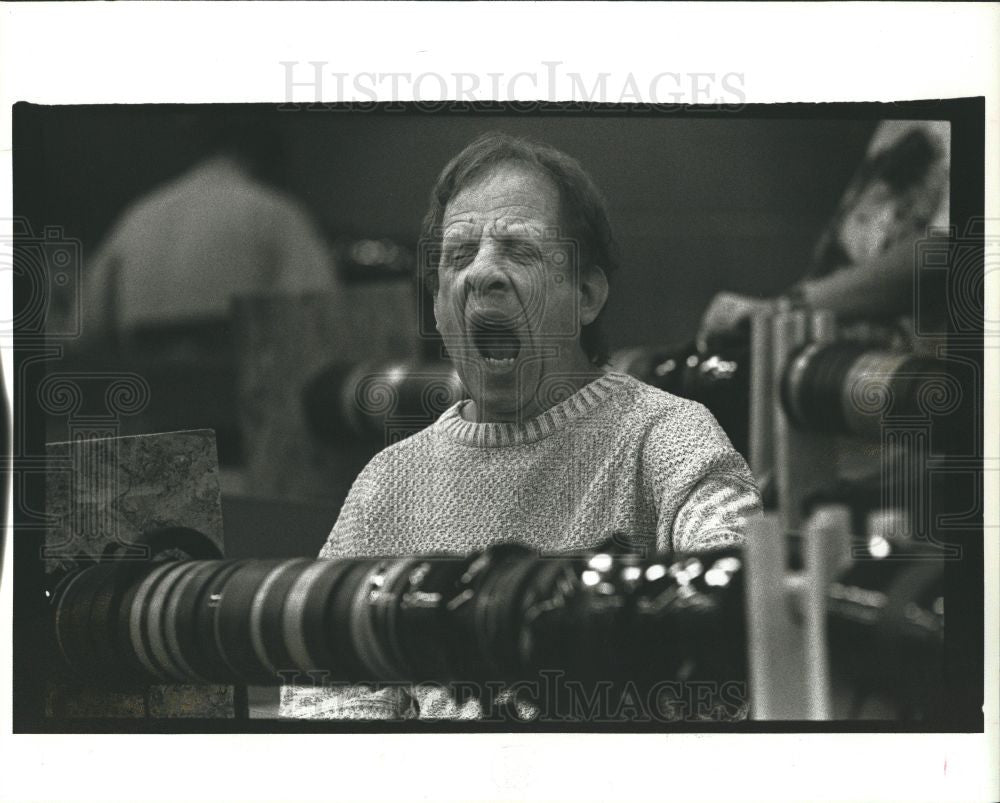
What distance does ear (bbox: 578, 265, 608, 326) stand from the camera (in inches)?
81.0

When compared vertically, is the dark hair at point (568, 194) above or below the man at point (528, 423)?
above

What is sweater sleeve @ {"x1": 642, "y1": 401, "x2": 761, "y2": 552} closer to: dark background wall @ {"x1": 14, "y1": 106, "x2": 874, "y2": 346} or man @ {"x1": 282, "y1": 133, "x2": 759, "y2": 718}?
man @ {"x1": 282, "y1": 133, "x2": 759, "y2": 718}

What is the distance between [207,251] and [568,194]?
650 millimetres

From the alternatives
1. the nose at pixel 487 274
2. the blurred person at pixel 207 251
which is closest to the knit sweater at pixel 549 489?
the nose at pixel 487 274

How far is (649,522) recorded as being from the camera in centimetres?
203

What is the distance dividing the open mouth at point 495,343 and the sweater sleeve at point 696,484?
0.90 ft

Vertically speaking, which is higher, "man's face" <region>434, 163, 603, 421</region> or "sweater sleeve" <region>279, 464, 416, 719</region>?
"man's face" <region>434, 163, 603, 421</region>

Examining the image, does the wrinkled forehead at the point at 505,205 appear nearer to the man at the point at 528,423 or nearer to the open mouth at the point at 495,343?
the man at the point at 528,423

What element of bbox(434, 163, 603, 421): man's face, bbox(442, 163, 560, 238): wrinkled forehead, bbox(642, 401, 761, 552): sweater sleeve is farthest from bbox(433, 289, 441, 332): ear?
bbox(642, 401, 761, 552): sweater sleeve

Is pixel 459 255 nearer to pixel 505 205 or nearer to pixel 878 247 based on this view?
pixel 505 205

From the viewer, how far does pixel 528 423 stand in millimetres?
2066

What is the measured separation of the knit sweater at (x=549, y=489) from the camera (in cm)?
202

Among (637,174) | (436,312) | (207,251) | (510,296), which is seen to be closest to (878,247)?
(637,174)
